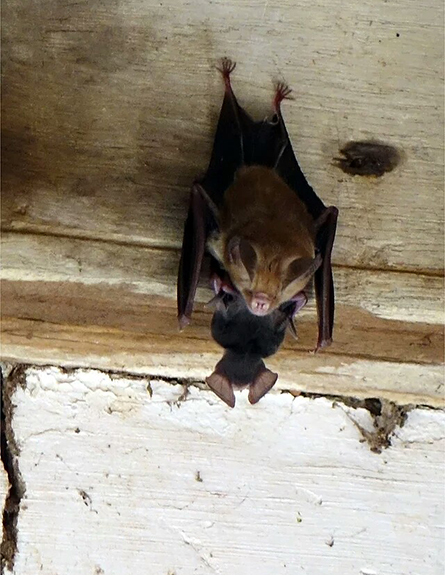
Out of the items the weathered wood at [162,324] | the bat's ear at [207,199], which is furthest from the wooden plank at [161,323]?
the bat's ear at [207,199]

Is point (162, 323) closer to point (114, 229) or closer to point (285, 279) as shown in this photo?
point (114, 229)

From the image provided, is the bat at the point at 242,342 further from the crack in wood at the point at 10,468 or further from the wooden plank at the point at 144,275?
the crack in wood at the point at 10,468

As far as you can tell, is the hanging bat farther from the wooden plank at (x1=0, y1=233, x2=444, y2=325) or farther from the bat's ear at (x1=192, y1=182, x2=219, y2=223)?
the wooden plank at (x1=0, y1=233, x2=444, y2=325)

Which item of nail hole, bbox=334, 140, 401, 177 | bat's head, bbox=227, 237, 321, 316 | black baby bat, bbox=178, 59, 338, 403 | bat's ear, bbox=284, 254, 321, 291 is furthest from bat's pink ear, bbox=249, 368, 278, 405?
nail hole, bbox=334, 140, 401, 177

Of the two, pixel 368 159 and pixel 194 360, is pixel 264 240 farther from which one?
pixel 194 360

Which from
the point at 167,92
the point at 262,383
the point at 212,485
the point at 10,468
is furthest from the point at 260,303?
the point at 10,468
